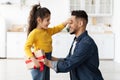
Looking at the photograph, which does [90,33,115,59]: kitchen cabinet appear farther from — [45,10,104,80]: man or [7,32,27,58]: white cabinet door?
[45,10,104,80]: man

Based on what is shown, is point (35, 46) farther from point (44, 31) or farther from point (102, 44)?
point (102, 44)

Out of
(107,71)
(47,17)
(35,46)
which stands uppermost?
(47,17)

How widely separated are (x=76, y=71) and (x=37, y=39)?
2.30ft

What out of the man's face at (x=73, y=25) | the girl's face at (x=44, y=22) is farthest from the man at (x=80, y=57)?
the girl's face at (x=44, y=22)

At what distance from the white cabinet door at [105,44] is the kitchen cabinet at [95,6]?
0.71m

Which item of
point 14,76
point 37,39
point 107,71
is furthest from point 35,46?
point 107,71

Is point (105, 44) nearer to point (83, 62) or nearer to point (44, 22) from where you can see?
point (44, 22)

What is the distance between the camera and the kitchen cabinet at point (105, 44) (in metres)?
9.58

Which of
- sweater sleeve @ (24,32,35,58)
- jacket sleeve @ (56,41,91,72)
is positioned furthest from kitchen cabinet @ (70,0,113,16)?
jacket sleeve @ (56,41,91,72)

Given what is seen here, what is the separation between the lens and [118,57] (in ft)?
29.7

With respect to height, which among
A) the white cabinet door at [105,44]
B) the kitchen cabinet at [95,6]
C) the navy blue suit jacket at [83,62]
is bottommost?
the white cabinet door at [105,44]

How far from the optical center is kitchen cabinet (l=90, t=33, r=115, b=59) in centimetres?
958

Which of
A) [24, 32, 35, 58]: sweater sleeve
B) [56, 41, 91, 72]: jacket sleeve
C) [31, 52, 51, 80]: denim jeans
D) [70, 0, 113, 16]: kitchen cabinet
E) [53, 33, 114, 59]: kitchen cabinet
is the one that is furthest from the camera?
[70, 0, 113, 16]: kitchen cabinet

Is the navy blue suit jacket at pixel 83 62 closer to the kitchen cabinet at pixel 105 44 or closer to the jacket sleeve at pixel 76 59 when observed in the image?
the jacket sleeve at pixel 76 59
